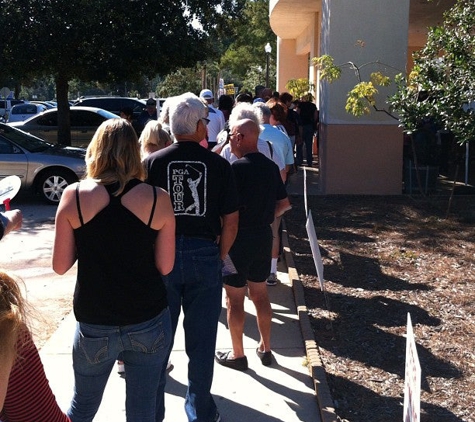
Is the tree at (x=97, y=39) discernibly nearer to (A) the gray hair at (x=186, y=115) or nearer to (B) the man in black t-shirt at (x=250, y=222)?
(B) the man in black t-shirt at (x=250, y=222)

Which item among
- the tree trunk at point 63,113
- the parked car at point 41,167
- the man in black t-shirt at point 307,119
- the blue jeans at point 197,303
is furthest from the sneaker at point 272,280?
the tree trunk at point 63,113

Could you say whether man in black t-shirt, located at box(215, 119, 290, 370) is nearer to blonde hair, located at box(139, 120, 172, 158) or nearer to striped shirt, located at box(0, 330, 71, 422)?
blonde hair, located at box(139, 120, 172, 158)

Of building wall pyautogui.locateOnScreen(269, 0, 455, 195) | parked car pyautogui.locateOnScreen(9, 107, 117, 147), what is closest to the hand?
building wall pyautogui.locateOnScreen(269, 0, 455, 195)

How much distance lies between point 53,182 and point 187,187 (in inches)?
378

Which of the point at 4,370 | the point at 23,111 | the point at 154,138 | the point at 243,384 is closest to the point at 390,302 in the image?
the point at 243,384

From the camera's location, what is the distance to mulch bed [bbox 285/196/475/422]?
5137 millimetres

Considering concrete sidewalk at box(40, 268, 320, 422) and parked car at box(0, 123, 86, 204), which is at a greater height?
parked car at box(0, 123, 86, 204)

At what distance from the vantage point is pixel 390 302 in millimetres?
7188

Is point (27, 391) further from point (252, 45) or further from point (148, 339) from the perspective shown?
point (252, 45)

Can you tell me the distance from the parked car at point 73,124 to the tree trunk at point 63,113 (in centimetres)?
120

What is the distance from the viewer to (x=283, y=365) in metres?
5.61

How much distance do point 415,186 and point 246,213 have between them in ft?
30.8

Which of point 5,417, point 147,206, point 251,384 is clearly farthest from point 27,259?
point 5,417

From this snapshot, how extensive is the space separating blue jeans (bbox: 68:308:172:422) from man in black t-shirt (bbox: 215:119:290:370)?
5.12 ft
